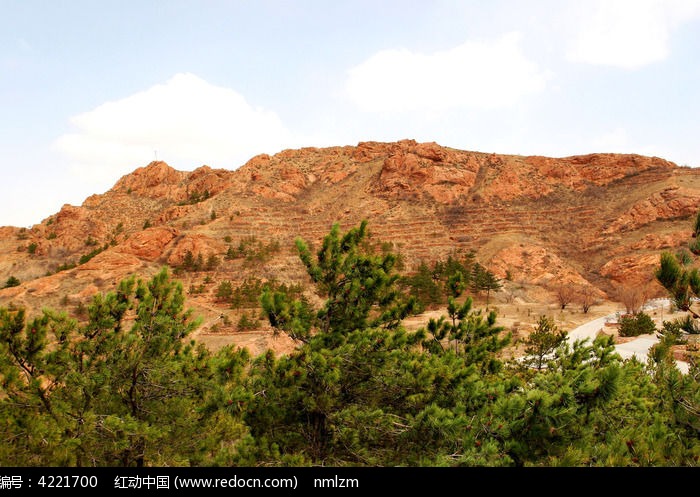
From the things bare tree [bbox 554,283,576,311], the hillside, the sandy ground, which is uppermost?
the hillside

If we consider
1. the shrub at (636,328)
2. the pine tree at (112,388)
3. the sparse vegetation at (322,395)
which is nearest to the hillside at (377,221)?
the shrub at (636,328)

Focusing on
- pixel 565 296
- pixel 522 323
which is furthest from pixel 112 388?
pixel 565 296

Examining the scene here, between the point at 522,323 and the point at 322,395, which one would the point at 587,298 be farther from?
the point at 322,395

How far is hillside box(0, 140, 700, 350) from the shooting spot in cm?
4250

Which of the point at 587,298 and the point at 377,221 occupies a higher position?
the point at 377,221

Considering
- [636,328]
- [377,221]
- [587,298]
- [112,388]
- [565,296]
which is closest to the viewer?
[112,388]

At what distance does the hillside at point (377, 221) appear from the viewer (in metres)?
42.5

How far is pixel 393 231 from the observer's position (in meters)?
54.3

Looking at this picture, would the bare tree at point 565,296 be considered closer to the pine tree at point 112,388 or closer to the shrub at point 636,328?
the shrub at point 636,328

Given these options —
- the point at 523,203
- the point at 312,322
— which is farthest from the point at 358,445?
the point at 523,203

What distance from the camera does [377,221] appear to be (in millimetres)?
56438

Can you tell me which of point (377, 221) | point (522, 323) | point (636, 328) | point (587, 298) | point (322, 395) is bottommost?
point (522, 323)

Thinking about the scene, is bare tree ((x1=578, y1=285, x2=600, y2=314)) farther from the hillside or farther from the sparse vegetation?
the sparse vegetation

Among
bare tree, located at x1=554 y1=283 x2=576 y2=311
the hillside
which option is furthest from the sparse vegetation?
bare tree, located at x1=554 y1=283 x2=576 y2=311
